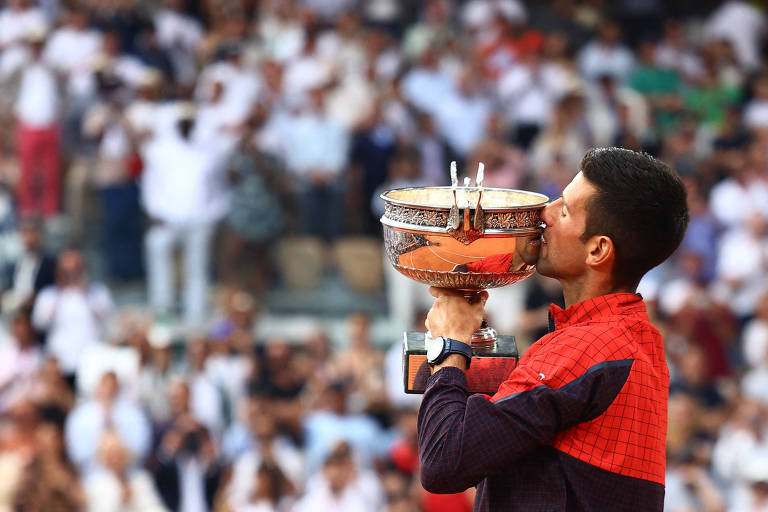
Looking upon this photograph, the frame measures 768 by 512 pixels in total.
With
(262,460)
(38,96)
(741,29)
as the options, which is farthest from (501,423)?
(741,29)

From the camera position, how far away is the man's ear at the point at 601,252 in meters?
2.17

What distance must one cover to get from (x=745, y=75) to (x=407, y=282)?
4.11 meters

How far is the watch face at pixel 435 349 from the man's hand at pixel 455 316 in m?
0.03

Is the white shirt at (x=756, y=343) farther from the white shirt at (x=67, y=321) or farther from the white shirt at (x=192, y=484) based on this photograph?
the white shirt at (x=67, y=321)

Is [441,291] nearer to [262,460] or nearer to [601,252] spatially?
[601,252]

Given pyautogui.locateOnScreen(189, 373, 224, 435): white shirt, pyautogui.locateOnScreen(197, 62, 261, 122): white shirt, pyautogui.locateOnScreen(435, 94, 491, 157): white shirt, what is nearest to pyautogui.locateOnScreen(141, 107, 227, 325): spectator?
pyautogui.locateOnScreen(197, 62, 261, 122): white shirt

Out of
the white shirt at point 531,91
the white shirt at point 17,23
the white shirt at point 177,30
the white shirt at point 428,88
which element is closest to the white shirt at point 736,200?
the white shirt at point 531,91

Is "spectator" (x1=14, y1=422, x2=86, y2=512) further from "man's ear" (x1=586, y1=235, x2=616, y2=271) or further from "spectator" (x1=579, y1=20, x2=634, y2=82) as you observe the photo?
"spectator" (x1=579, y1=20, x2=634, y2=82)

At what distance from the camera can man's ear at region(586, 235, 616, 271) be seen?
7.11ft

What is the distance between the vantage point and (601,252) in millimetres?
2184

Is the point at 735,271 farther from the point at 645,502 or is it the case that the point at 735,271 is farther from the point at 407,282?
the point at 645,502

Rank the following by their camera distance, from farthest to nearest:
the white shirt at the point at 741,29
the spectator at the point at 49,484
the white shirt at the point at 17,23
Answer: the white shirt at the point at 741,29 → the white shirt at the point at 17,23 → the spectator at the point at 49,484

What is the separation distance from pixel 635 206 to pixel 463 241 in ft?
1.10

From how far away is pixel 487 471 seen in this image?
2.04m
